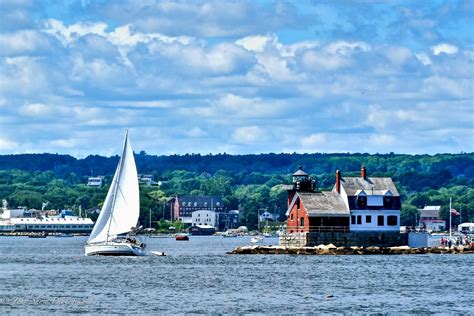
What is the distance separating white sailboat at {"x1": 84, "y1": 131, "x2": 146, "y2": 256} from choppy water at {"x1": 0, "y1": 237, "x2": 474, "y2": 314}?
5.41ft

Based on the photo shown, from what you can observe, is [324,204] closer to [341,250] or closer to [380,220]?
[341,250]

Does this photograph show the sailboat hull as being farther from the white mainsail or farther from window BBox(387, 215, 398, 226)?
window BBox(387, 215, 398, 226)

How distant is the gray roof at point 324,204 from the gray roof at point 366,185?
51.0 inches

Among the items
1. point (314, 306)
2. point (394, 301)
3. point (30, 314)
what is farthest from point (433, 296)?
point (30, 314)

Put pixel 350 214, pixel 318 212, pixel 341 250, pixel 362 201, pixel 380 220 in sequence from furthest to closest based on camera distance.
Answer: pixel 380 220, pixel 362 201, pixel 350 214, pixel 318 212, pixel 341 250

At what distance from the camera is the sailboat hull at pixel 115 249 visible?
116m

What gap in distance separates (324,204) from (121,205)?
1970 centimetres

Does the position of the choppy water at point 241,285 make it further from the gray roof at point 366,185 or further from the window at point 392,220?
the gray roof at point 366,185

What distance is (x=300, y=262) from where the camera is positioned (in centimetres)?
10962

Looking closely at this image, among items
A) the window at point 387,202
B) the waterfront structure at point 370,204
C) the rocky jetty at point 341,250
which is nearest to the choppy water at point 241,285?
the rocky jetty at point 341,250

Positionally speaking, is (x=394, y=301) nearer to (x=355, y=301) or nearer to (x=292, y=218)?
(x=355, y=301)

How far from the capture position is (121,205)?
11538 cm

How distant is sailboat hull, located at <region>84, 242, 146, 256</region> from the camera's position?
4579 inches

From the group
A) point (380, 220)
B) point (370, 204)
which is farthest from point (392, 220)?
point (370, 204)
